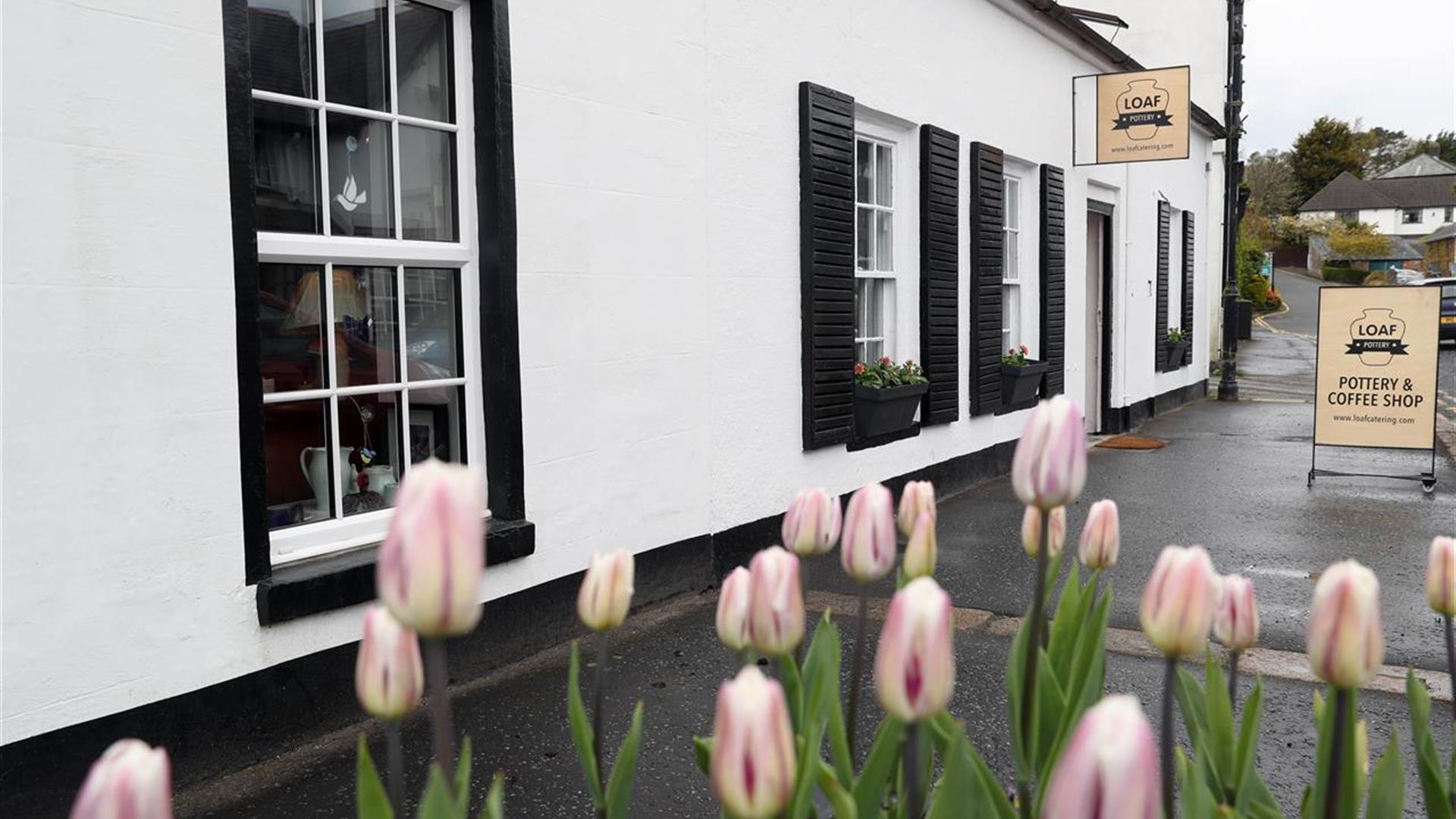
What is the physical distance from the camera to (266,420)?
3.97 metres

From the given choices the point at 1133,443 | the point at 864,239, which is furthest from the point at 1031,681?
the point at 1133,443

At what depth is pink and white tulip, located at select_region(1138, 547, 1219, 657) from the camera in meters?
1.21

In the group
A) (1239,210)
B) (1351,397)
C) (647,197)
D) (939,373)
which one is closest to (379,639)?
(647,197)

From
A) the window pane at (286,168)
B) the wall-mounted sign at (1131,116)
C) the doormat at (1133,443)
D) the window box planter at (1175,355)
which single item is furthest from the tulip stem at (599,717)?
the window box planter at (1175,355)

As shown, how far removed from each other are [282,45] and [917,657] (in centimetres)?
362

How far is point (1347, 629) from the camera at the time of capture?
115 centimetres

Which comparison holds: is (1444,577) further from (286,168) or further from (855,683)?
(286,168)

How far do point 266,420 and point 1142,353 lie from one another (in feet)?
41.0

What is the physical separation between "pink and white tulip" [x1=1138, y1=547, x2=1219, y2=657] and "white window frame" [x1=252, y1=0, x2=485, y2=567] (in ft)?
10.6

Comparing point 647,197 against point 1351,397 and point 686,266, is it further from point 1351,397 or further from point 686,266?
point 1351,397

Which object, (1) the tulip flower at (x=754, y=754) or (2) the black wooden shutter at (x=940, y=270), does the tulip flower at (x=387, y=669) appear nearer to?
(1) the tulip flower at (x=754, y=754)

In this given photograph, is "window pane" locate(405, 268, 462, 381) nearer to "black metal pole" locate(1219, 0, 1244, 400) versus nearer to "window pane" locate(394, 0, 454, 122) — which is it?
"window pane" locate(394, 0, 454, 122)

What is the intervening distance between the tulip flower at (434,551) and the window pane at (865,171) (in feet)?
23.3

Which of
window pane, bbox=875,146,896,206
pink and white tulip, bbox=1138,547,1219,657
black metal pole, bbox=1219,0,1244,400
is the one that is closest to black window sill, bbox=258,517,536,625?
pink and white tulip, bbox=1138,547,1219,657
